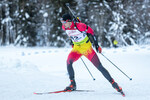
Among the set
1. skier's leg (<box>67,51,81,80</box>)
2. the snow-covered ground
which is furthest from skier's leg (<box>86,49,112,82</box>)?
the snow-covered ground

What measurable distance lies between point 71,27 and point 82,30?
1.04 feet

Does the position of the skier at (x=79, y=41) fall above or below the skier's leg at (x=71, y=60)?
above

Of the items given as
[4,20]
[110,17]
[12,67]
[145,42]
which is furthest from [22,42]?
[145,42]

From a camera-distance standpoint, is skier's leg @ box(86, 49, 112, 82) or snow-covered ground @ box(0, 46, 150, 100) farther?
skier's leg @ box(86, 49, 112, 82)

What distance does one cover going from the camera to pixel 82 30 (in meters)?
3.99

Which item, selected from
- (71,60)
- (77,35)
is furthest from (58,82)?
(77,35)

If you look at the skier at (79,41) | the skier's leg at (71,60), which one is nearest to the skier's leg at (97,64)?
the skier at (79,41)

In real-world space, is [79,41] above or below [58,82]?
above

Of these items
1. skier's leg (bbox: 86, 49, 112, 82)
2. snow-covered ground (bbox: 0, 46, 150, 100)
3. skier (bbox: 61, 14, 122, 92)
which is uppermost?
skier (bbox: 61, 14, 122, 92)

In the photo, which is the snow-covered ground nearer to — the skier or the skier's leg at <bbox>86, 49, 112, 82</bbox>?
the skier's leg at <bbox>86, 49, 112, 82</bbox>

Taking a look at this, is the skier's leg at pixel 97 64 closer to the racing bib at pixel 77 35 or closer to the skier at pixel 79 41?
the skier at pixel 79 41

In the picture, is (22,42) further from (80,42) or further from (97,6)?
(80,42)

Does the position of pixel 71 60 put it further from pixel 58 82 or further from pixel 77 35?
pixel 58 82

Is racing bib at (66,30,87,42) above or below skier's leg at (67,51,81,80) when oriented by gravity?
above
